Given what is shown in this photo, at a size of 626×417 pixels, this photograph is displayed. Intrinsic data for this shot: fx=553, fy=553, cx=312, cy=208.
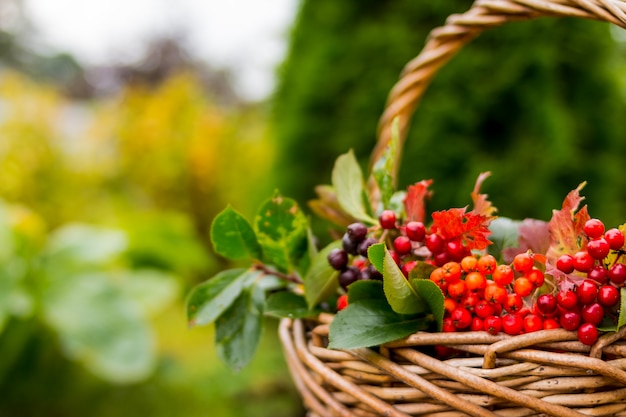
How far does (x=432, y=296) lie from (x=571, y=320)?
107mm

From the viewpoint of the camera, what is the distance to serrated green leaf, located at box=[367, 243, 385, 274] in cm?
46

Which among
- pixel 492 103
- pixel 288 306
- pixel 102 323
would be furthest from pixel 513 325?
pixel 102 323

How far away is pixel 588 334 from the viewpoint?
42cm

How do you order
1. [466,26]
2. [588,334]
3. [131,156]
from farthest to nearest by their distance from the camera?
[131,156], [466,26], [588,334]

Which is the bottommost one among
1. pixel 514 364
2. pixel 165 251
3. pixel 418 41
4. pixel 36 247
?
pixel 165 251

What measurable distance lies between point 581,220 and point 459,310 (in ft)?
0.43

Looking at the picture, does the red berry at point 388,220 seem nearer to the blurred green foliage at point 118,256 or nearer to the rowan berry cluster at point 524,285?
the rowan berry cluster at point 524,285

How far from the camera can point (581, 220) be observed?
480 mm

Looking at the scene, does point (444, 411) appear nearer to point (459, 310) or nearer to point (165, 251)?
point (459, 310)

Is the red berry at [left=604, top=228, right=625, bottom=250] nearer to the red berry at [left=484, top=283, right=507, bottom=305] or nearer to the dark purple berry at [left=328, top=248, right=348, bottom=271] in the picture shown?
the red berry at [left=484, top=283, right=507, bottom=305]

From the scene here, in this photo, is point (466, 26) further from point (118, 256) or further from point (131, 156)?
point (131, 156)

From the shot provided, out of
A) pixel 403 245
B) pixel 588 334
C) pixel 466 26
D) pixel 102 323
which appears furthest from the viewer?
pixel 102 323

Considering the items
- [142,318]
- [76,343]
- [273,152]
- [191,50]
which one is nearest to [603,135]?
[273,152]

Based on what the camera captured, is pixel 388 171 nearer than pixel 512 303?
No
